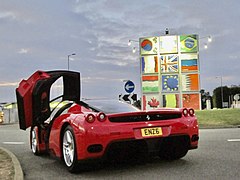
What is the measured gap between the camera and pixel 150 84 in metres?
29.2

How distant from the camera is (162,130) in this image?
16.4 feet

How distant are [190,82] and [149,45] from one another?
16.3 feet

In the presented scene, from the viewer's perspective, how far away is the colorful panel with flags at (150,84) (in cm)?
2914

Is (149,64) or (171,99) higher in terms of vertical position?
(149,64)

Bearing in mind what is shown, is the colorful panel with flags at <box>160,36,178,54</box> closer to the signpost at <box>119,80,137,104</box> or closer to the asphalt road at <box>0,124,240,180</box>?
the signpost at <box>119,80,137,104</box>

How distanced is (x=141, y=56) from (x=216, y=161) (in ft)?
80.8

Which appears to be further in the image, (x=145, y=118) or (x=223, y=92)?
(x=223, y=92)

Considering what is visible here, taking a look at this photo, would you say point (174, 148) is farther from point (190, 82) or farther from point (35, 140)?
point (190, 82)

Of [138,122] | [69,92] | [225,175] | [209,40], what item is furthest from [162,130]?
[209,40]

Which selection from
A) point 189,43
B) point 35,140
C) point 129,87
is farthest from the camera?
point 189,43

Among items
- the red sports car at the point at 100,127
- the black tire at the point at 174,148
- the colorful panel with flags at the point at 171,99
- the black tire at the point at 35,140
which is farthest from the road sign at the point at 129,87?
the colorful panel with flags at the point at 171,99

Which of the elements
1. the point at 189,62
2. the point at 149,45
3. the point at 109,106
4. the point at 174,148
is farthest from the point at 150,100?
the point at 109,106

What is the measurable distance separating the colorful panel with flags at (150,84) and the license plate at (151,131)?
24.2 metres

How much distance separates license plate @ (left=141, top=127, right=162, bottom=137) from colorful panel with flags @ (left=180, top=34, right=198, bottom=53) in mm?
25237
